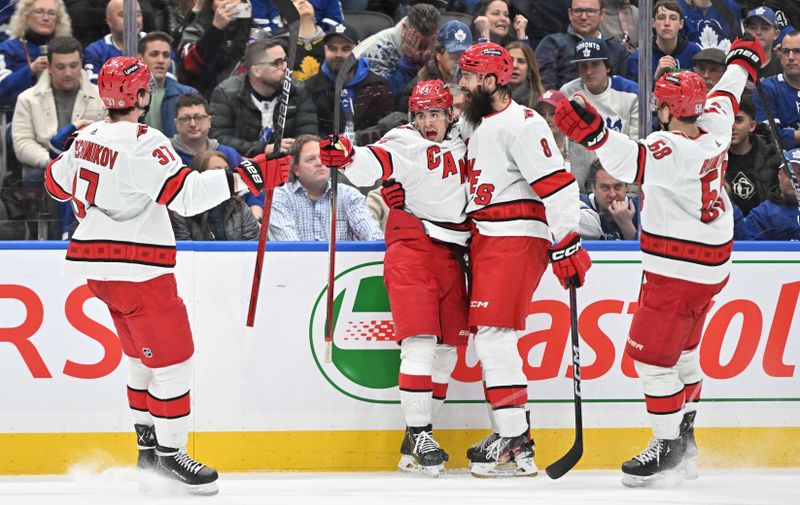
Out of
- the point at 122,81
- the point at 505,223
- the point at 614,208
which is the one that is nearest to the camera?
the point at 122,81

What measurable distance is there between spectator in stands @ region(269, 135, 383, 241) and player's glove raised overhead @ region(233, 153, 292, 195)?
604 millimetres

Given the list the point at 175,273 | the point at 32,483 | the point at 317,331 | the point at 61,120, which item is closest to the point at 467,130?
the point at 317,331

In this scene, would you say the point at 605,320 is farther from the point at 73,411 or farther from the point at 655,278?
the point at 73,411

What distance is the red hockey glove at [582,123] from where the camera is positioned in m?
3.87

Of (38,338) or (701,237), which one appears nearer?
(701,237)

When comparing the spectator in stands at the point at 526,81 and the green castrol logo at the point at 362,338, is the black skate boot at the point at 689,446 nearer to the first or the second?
the green castrol logo at the point at 362,338

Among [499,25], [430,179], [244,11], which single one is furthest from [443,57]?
[244,11]

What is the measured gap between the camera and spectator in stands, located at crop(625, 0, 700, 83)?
186 inches

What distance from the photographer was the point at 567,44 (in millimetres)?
4727

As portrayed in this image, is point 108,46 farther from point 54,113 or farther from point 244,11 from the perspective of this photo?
point 244,11

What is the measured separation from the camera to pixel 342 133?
4.69 metres

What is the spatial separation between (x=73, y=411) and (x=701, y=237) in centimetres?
233

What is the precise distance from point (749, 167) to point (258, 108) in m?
2.01

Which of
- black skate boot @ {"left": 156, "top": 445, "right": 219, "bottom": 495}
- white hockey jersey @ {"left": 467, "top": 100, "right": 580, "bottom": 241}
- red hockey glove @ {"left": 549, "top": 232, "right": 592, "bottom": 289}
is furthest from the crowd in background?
black skate boot @ {"left": 156, "top": 445, "right": 219, "bottom": 495}
